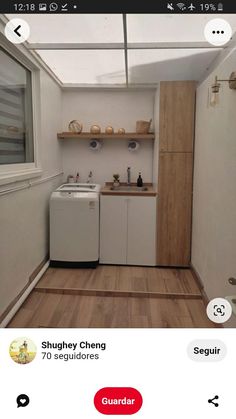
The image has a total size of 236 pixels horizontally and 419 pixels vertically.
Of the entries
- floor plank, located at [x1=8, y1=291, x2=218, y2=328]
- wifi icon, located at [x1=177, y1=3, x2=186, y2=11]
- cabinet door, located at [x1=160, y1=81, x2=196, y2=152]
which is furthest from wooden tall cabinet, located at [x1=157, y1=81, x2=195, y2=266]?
wifi icon, located at [x1=177, y1=3, x2=186, y2=11]

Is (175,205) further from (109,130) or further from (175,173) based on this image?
(109,130)

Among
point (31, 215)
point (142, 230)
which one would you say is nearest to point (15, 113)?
point (31, 215)

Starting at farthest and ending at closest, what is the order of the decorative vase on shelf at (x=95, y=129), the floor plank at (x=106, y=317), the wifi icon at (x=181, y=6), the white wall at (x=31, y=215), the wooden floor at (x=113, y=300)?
the decorative vase on shelf at (x=95, y=129), the white wall at (x=31, y=215), the wooden floor at (x=113, y=300), the floor plank at (x=106, y=317), the wifi icon at (x=181, y=6)

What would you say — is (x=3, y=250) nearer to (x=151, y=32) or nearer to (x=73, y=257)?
(x=73, y=257)

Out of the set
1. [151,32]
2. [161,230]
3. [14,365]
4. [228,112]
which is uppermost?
[151,32]

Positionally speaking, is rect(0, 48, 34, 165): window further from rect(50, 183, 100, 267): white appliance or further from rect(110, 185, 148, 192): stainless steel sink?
rect(110, 185, 148, 192): stainless steel sink

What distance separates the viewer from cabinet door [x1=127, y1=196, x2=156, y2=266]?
241cm

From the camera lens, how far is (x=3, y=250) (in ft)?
4.47

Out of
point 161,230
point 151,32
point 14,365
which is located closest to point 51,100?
point 151,32

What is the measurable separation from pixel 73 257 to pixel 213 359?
76.3 inches

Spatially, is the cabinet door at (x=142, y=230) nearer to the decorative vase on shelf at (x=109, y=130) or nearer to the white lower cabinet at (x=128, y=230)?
the white lower cabinet at (x=128, y=230)

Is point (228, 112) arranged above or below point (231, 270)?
above

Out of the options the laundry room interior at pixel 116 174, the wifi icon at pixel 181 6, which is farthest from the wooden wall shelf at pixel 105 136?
the wifi icon at pixel 181 6

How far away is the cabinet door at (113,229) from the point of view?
242 centimetres
